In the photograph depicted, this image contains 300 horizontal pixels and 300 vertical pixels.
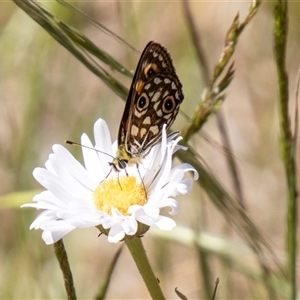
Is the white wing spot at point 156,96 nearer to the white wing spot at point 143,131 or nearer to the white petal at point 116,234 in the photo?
the white wing spot at point 143,131

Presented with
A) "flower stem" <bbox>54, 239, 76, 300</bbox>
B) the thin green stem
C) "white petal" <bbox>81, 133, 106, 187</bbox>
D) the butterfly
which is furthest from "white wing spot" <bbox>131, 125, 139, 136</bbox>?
"flower stem" <bbox>54, 239, 76, 300</bbox>

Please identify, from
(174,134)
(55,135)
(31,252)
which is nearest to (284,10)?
(174,134)

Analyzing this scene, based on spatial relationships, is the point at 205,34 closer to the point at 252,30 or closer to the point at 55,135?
the point at 252,30

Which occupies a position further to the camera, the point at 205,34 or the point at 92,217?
the point at 205,34

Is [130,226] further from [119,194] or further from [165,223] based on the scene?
[119,194]

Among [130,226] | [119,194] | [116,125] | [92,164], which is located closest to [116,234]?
[130,226]

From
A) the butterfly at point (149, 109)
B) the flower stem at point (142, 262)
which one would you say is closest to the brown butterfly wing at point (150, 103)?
the butterfly at point (149, 109)
